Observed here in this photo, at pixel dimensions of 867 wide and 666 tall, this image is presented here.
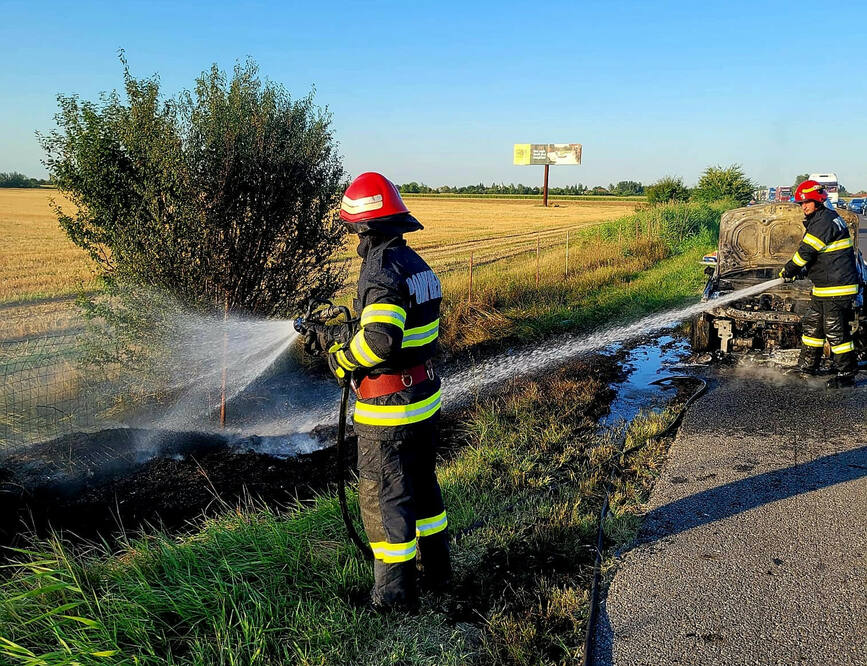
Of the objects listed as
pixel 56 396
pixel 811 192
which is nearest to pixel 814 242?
pixel 811 192

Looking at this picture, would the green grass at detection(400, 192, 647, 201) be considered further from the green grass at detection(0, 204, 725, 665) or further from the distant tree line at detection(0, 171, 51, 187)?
the green grass at detection(0, 204, 725, 665)

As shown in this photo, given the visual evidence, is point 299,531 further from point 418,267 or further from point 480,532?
point 418,267

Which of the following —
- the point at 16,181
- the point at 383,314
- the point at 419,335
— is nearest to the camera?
the point at 383,314

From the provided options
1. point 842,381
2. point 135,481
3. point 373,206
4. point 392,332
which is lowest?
point 135,481

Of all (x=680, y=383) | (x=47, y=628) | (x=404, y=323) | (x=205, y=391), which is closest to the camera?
(x=47, y=628)

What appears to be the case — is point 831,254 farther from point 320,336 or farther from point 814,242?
point 320,336

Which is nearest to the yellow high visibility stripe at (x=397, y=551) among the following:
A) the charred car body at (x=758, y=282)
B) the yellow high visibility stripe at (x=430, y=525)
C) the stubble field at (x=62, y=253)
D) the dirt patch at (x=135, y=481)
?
the yellow high visibility stripe at (x=430, y=525)

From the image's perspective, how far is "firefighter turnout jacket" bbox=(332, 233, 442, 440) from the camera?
9.24ft

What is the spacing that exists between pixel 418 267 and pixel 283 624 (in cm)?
174

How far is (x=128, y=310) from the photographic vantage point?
6023 millimetres

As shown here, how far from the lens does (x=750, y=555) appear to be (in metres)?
3.54

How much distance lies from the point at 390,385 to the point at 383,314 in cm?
37

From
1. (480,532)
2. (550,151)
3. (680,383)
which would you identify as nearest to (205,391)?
(480,532)

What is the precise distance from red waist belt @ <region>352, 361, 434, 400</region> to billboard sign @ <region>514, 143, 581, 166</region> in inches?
2979
